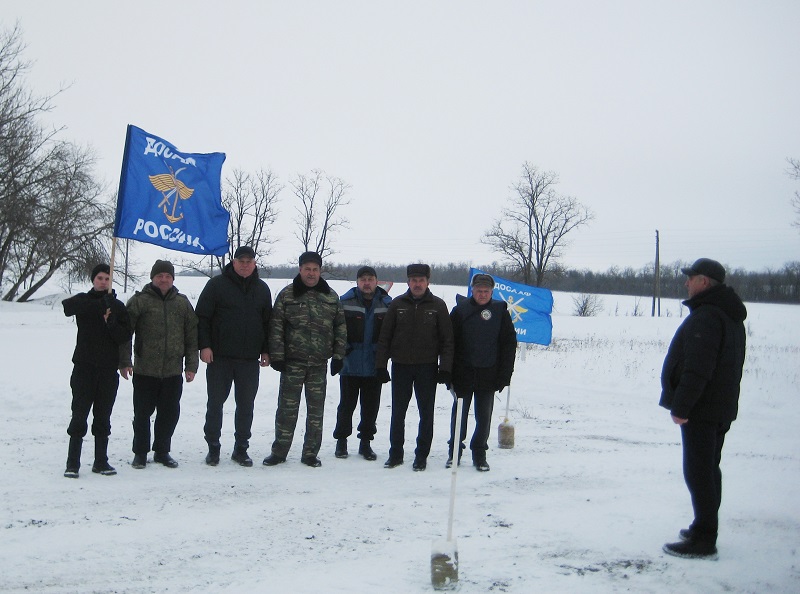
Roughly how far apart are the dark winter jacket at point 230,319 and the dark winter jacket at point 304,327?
190mm

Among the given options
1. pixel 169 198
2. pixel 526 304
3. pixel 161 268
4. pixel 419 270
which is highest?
pixel 169 198

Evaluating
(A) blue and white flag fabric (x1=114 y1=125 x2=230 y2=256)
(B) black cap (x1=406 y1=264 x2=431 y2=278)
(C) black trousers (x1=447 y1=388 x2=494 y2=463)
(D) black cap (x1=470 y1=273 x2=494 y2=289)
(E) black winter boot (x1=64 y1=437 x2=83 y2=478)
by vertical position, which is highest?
(A) blue and white flag fabric (x1=114 y1=125 x2=230 y2=256)

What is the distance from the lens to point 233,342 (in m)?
6.81

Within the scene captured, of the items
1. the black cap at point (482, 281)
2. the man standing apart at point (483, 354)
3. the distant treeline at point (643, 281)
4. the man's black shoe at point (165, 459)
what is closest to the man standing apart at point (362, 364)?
→ the man standing apart at point (483, 354)

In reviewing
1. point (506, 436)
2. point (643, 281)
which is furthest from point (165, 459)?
point (643, 281)

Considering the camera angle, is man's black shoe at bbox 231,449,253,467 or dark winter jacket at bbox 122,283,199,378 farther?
man's black shoe at bbox 231,449,253,467

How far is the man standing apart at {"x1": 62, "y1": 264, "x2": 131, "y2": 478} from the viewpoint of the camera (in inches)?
241

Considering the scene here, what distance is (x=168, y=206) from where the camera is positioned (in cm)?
713

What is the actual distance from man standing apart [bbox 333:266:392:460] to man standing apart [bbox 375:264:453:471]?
0.99 feet

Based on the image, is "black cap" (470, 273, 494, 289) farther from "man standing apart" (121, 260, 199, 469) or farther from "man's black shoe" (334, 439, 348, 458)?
"man standing apart" (121, 260, 199, 469)

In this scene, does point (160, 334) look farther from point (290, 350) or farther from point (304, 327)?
point (304, 327)

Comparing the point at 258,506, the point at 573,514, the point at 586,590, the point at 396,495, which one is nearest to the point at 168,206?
the point at 258,506

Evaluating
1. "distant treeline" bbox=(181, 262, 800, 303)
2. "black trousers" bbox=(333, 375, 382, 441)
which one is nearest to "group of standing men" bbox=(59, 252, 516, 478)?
"black trousers" bbox=(333, 375, 382, 441)

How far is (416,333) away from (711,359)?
3.23 m
